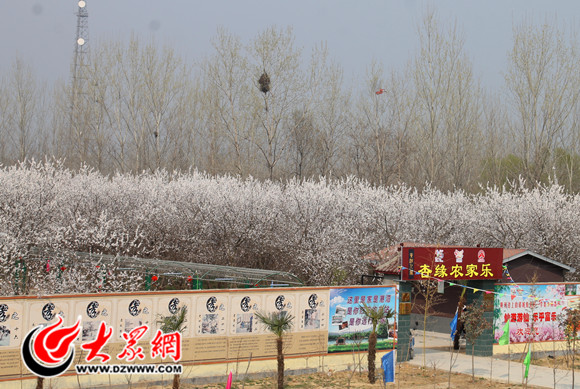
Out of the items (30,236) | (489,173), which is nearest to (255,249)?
(30,236)

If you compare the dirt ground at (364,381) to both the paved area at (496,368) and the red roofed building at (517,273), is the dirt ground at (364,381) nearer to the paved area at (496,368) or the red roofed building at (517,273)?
the paved area at (496,368)

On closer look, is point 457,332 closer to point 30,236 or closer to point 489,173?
point 30,236

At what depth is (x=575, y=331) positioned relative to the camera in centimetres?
1848

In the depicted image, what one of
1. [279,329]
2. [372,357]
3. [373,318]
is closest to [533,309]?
[373,318]

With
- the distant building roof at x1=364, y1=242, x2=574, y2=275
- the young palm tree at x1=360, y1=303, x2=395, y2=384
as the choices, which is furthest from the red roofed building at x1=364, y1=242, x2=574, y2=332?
the young palm tree at x1=360, y1=303, x2=395, y2=384

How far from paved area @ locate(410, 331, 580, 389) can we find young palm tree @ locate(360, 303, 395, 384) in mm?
1643

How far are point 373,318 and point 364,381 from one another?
1504 mm

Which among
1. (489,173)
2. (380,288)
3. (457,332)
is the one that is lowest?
(457,332)

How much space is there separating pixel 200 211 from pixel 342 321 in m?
17.4

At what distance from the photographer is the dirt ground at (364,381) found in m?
14.8

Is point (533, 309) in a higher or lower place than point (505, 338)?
higher

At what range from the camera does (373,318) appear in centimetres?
1634

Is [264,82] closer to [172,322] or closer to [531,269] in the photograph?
[531,269]

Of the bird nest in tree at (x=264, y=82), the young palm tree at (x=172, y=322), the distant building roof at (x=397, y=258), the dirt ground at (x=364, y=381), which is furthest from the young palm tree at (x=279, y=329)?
the bird nest in tree at (x=264, y=82)
